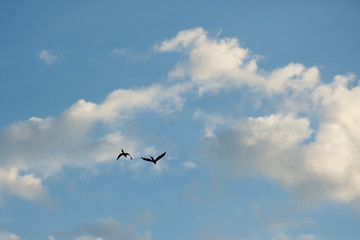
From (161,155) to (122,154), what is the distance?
388 inches

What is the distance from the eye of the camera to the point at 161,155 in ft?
256

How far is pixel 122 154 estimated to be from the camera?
76875 millimetres
